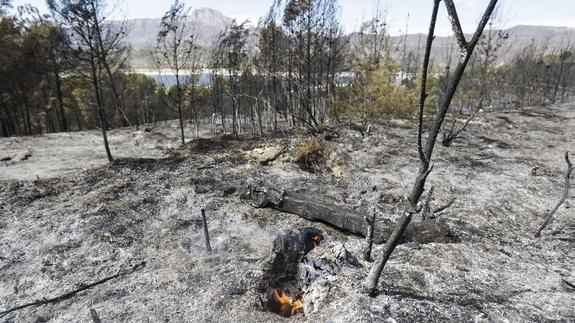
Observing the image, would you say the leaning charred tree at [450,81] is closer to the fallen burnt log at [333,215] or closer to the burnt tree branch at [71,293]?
the fallen burnt log at [333,215]

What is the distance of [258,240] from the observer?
5855 mm

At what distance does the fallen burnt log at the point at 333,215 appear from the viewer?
530 centimetres

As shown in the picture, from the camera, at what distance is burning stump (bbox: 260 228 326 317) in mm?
4309

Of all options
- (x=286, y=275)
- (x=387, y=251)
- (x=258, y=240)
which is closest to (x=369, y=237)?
(x=387, y=251)

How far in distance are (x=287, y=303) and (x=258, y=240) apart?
166 cm

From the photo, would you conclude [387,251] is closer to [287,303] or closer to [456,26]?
[287,303]

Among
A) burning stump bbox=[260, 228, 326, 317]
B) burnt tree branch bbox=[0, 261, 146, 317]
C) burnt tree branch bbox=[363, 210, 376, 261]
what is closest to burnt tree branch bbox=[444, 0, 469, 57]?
burnt tree branch bbox=[363, 210, 376, 261]

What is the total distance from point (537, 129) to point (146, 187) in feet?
49.7

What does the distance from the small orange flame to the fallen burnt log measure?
1.80 metres

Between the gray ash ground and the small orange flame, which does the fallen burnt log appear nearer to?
the gray ash ground

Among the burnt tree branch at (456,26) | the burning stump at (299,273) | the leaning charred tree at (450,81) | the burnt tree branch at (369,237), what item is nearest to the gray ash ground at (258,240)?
the burning stump at (299,273)

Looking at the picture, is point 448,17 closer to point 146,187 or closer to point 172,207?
point 172,207

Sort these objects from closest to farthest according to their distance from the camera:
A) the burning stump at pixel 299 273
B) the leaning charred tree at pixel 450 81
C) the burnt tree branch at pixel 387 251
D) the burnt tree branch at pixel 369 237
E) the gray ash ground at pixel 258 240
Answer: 1. the leaning charred tree at pixel 450 81
2. the burnt tree branch at pixel 387 251
3. the gray ash ground at pixel 258 240
4. the burning stump at pixel 299 273
5. the burnt tree branch at pixel 369 237

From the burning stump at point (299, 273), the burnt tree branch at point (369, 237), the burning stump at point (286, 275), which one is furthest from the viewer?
the burnt tree branch at point (369, 237)
